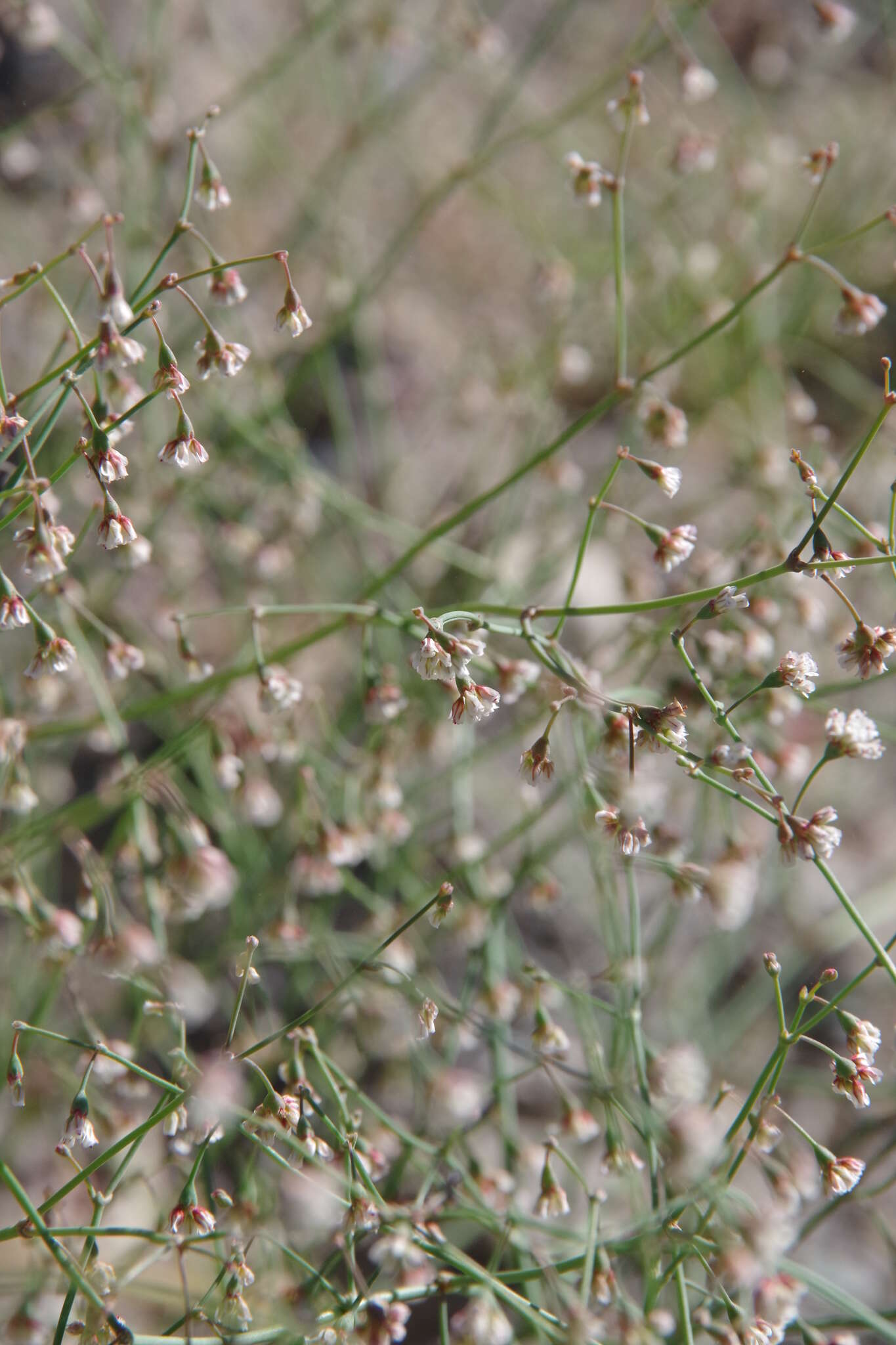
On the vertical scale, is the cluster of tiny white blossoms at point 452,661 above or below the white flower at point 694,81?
below

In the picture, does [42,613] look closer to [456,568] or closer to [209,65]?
[456,568]

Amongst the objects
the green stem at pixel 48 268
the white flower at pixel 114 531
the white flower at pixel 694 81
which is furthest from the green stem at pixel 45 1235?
the white flower at pixel 694 81

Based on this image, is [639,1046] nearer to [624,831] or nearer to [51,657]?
[624,831]

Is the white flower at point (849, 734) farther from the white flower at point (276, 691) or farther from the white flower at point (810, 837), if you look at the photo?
the white flower at point (276, 691)

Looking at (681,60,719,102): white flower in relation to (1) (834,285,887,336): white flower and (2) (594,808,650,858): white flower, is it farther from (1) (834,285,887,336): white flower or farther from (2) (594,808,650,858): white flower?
(2) (594,808,650,858): white flower

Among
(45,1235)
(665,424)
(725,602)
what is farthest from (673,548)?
(45,1235)

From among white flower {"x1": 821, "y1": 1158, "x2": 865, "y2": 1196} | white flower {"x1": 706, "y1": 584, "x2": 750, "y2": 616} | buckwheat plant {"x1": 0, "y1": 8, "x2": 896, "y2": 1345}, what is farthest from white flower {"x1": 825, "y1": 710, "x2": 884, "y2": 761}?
white flower {"x1": 821, "y1": 1158, "x2": 865, "y2": 1196}

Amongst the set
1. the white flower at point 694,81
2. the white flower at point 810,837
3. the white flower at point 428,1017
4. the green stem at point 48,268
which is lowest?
the white flower at point 428,1017

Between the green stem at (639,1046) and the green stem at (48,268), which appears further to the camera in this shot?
the green stem at (639,1046)

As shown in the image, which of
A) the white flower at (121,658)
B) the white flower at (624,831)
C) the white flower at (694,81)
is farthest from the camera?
the white flower at (694,81)
